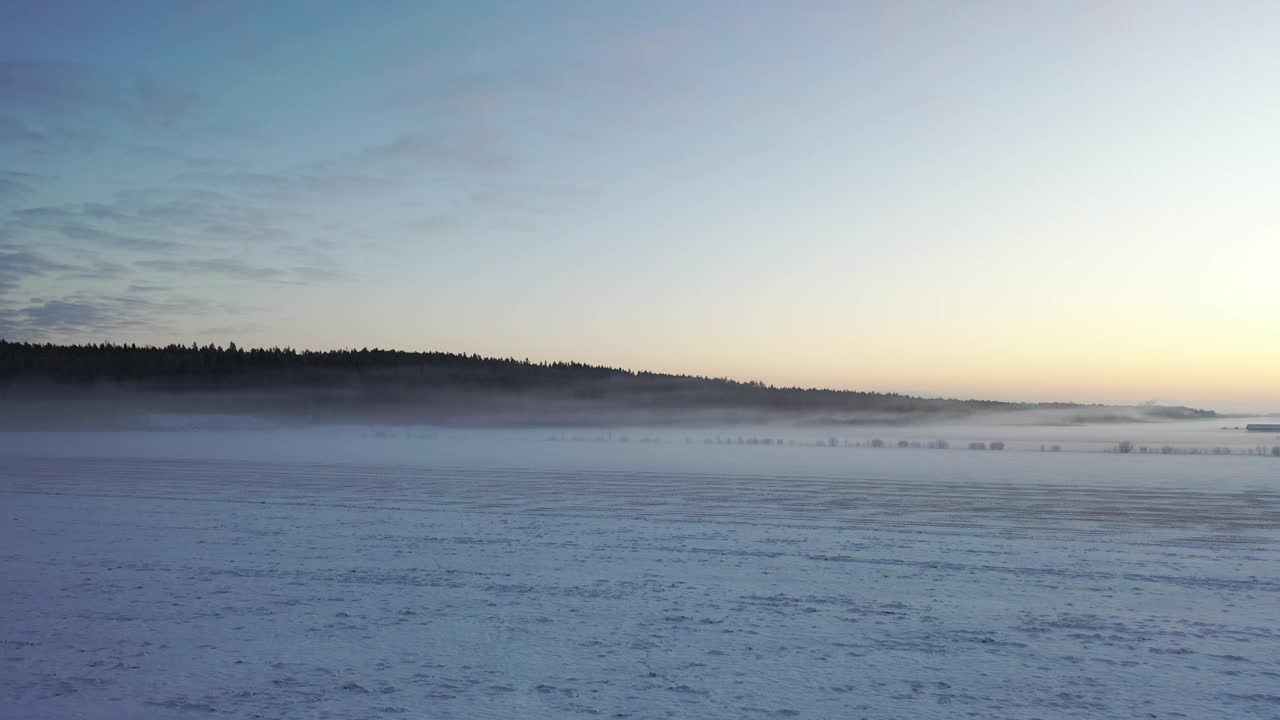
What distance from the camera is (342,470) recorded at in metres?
25.2

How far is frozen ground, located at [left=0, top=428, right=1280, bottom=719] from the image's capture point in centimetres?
595

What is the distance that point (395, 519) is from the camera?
14.4 m

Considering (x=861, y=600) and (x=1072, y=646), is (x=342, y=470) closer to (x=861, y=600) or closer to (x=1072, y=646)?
(x=861, y=600)

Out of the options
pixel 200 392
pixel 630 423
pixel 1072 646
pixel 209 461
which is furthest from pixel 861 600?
pixel 200 392

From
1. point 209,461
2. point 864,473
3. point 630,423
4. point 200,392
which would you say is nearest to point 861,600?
point 864,473

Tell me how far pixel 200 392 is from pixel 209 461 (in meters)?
86.1

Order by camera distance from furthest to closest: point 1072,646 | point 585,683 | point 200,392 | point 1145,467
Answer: point 200,392, point 1145,467, point 1072,646, point 585,683

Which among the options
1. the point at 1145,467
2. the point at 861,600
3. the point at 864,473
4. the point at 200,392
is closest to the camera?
the point at 861,600

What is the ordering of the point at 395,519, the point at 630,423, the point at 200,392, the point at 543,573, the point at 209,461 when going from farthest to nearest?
the point at 200,392 → the point at 630,423 → the point at 209,461 → the point at 395,519 → the point at 543,573

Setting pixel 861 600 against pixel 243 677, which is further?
pixel 861 600

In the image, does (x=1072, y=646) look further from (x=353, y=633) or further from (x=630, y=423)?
(x=630, y=423)

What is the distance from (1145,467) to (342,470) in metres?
22.2

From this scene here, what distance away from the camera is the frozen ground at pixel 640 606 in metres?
5.95

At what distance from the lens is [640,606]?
8.30 meters
